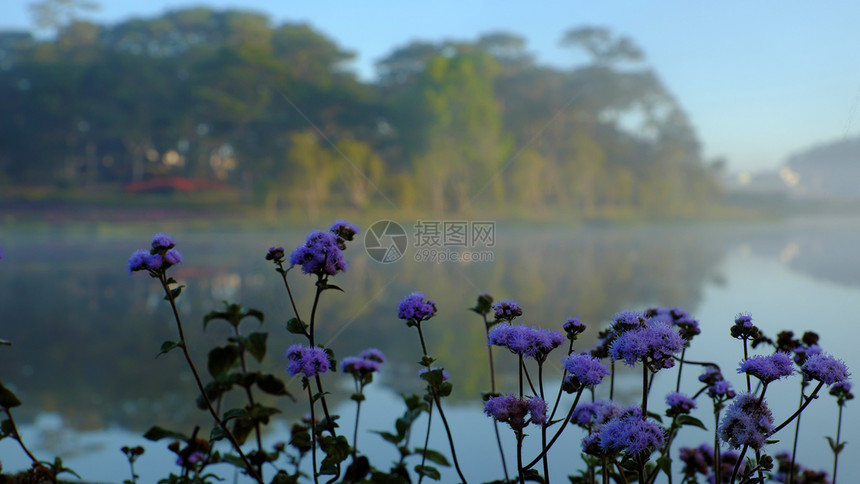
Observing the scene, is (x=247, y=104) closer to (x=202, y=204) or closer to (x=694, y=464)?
(x=202, y=204)

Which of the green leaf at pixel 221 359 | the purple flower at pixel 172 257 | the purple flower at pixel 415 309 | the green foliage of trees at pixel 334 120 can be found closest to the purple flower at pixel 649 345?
the purple flower at pixel 415 309

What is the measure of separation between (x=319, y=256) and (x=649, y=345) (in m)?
0.39

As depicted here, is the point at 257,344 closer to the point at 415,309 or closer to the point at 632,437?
the point at 415,309

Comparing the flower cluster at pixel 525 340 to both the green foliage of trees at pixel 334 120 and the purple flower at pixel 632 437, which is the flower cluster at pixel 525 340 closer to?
the purple flower at pixel 632 437

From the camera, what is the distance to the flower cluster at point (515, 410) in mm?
602

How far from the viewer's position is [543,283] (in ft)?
12.2

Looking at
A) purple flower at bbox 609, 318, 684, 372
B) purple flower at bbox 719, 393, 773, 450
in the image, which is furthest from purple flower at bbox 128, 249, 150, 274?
purple flower at bbox 719, 393, 773, 450

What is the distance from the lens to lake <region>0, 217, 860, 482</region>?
1.71 metres

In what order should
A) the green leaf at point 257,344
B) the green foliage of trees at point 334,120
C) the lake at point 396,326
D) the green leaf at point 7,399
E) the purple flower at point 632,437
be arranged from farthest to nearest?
the green foliage of trees at point 334,120 < the lake at point 396,326 < the green leaf at point 257,344 < the green leaf at point 7,399 < the purple flower at point 632,437

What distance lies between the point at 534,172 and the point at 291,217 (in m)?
3.39

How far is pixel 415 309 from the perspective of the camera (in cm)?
74

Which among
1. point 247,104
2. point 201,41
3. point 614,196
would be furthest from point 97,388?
point 201,41

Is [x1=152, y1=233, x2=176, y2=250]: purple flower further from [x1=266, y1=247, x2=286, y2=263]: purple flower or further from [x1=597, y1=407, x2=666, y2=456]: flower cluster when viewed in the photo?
[x1=597, y1=407, x2=666, y2=456]: flower cluster

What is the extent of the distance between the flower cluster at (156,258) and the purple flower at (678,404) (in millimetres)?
665
